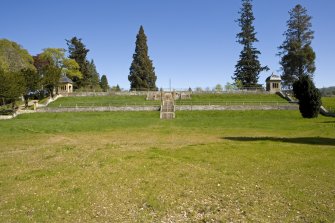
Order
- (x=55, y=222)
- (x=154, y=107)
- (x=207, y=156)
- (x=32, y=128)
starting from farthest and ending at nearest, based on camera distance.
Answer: (x=154, y=107), (x=32, y=128), (x=207, y=156), (x=55, y=222)

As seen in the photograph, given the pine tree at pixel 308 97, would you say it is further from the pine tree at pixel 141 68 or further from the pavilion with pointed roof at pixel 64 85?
the pavilion with pointed roof at pixel 64 85

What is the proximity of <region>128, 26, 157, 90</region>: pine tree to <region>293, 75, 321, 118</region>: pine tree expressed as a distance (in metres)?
56.7

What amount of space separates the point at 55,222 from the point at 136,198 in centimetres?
A: 299

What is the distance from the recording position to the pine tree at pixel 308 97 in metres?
30.1

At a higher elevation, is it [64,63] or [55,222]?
[64,63]

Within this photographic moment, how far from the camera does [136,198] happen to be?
11117 mm

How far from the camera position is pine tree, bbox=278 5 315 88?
7819 cm

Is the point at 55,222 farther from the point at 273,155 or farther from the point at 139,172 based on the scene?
the point at 273,155

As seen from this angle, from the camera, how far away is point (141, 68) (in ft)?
279

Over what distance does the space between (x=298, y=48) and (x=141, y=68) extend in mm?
40545

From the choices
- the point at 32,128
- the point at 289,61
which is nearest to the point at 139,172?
the point at 32,128

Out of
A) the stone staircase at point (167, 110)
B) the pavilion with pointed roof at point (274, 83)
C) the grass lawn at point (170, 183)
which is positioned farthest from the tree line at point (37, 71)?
the pavilion with pointed roof at point (274, 83)

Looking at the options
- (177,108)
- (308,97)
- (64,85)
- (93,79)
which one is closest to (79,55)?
(64,85)

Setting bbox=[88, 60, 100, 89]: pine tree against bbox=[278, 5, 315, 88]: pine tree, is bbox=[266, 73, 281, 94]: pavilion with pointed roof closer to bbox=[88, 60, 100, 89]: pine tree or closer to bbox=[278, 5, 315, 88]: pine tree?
bbox=[278, 5, 315, 88]: pine tree
